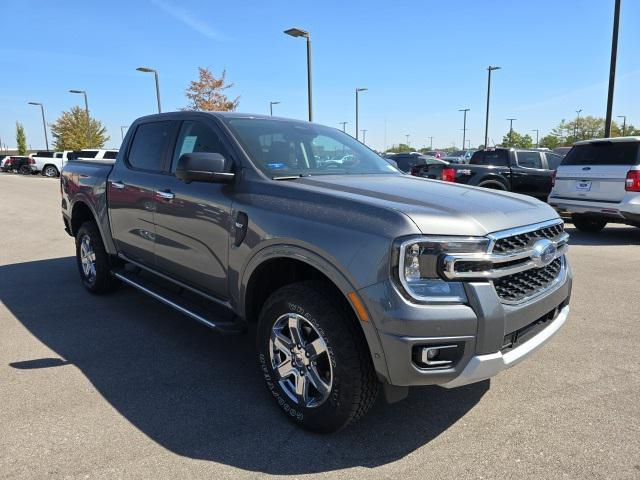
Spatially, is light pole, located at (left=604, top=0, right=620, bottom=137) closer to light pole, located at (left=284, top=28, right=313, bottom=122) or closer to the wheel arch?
light pole, located at (left=284, top=28, right=313, bottom=122)

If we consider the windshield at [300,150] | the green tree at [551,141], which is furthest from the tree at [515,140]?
the windshield at [300,150]

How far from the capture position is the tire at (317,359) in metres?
2.58

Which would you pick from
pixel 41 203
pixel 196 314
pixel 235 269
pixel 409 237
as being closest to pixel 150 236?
pixel 196 314

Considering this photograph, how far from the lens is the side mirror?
3104mm

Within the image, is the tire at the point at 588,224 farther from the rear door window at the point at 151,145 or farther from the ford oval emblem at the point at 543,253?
the rear door window at the point at 151,145

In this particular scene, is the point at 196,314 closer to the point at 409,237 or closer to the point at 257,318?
the point at 257,318

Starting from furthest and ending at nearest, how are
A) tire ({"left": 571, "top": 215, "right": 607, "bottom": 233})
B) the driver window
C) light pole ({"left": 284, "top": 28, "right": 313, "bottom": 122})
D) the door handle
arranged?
light pole ({"left": 284, "top": 28, "right": 313, "bottom": 122}) → tire ({"left": 571, "top": 215, "right": 607, "bottom": 233}) → the door handle → the driver window

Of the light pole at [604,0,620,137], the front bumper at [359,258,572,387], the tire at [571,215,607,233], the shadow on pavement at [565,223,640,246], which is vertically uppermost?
the light pole at [604,0,620,137]

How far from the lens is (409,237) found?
7.77 feet

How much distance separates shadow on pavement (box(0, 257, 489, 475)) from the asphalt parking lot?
0.03ft

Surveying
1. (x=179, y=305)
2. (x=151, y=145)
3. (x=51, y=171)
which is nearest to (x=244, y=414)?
(x=179, y=305)

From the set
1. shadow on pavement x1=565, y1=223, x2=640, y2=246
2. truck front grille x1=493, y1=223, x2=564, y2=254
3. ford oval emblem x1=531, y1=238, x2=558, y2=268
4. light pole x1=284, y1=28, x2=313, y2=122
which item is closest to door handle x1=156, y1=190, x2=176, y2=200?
truck front grille x1=493, y1=223, x2=564, y2=254

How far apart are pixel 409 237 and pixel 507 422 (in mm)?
1424

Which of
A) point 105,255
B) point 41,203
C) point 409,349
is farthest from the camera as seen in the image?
point 41,203
